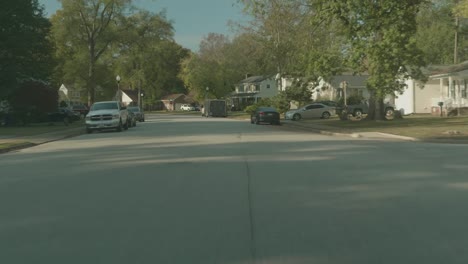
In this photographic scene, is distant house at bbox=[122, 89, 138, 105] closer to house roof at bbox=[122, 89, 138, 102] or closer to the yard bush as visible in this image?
house roof at bbox=[122, 89, 138, 102]

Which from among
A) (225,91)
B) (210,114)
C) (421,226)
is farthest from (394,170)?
(225,91)

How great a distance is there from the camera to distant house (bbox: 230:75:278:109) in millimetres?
98250

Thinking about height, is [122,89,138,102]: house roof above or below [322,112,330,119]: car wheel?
above

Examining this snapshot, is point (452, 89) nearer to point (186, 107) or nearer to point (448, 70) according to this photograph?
point (448, 70)

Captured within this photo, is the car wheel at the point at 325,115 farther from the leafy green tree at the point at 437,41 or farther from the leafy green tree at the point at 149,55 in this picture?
the leafy green tree at the point at 149,55

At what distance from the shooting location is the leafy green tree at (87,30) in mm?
60500

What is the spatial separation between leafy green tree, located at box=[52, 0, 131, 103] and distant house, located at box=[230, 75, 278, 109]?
35504 mm

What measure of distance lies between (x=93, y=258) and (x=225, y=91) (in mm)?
92032

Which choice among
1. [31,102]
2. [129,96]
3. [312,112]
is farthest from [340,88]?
[129,96]

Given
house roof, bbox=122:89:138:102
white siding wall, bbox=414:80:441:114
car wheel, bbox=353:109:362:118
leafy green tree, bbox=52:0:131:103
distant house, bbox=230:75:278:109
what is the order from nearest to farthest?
1. white siding wall, bbox=414:80:441:114
2. car wheel, bbox=353:109:362:118
3. leafy green tree, bbox=52:0:131:103
4. distant house, bbox=230:75:278:109
5. house roof, bbox=122:89:138:102

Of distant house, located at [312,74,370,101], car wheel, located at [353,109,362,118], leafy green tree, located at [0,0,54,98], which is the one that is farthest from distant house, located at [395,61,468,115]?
leafy green tree, located at [0,0,54,98]

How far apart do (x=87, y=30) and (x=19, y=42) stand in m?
24.4

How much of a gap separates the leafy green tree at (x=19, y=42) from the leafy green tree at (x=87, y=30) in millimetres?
18315

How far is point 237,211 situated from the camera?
8.70 meters
